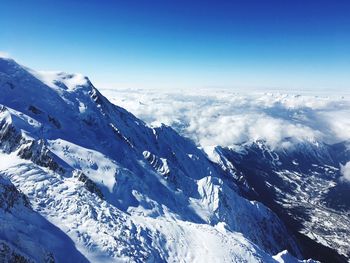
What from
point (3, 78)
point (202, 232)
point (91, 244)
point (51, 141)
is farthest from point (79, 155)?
point (91, 244)

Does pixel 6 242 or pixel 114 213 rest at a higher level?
pixel 6 242

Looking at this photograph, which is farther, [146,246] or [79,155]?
[79,155]

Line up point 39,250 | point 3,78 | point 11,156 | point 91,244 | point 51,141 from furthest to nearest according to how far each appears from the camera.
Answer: point 3,78
point 51,141
point 11,156
point 91,244
point 39,250

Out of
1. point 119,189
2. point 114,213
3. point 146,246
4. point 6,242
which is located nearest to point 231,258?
point 146,246

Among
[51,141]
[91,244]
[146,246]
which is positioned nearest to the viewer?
[91,244]

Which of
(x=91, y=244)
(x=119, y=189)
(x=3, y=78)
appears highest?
(x=3, y=78)

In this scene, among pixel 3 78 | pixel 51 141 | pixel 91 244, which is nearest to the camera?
pixel 91 244

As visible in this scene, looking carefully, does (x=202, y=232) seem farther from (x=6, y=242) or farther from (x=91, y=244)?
(x=6, y=242)

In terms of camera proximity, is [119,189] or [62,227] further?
[119,189]

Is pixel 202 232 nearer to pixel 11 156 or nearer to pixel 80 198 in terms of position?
pixel 80 198
